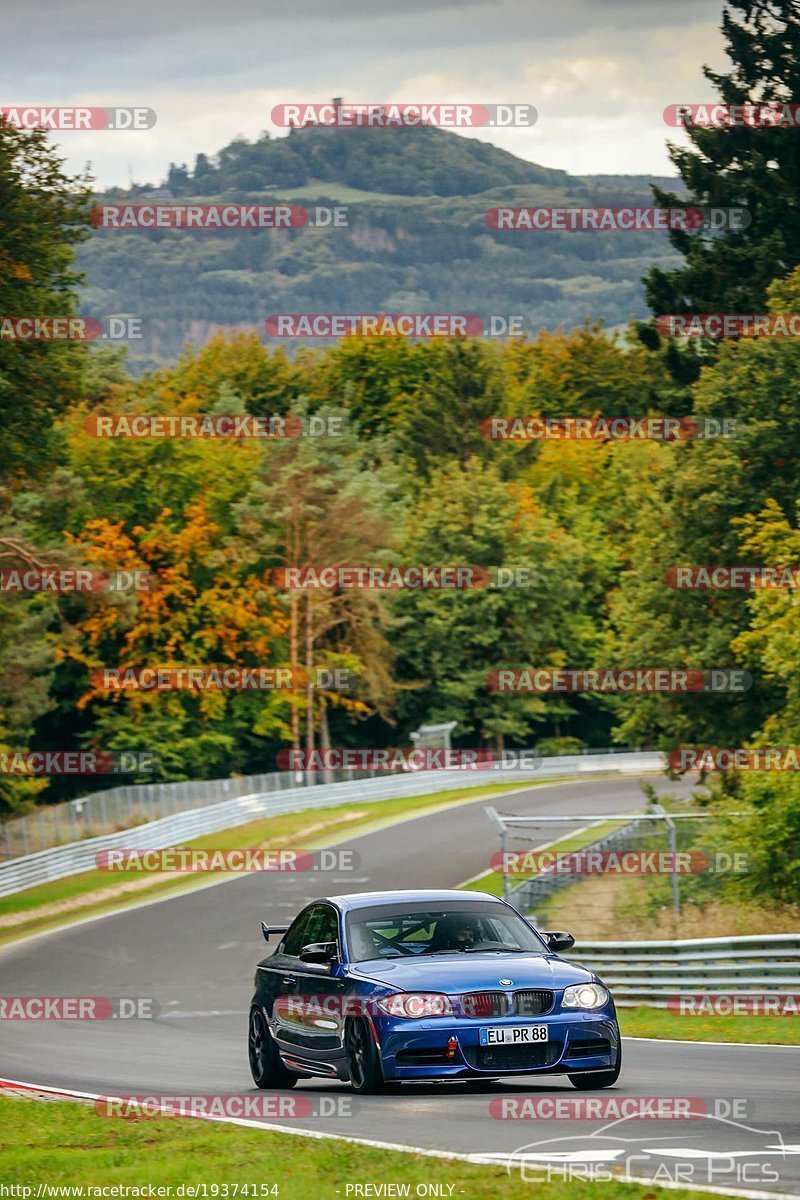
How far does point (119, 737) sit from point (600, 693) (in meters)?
28.8

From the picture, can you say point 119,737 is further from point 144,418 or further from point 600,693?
point 600,693

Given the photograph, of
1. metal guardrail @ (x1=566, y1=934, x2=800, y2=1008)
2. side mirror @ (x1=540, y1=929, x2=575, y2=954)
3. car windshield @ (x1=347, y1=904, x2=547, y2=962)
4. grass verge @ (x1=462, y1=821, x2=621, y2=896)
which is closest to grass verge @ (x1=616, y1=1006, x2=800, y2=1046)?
metal guardrail @ (x1=566, y1=934, x2=800, y2=1008)

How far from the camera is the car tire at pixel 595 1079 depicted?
12.7 meters

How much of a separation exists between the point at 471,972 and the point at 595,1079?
3.61 feet

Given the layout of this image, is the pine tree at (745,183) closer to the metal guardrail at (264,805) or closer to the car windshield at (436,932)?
the metal guardrail at (264,805)

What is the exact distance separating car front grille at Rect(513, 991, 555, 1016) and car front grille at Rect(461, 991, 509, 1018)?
0.07 m

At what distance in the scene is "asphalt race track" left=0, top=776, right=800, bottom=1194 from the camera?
9938mm

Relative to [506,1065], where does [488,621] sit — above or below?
below

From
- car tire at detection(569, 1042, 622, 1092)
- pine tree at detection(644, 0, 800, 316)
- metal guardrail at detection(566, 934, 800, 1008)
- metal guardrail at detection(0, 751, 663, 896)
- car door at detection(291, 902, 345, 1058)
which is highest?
pine tree at detection(644, 0, 800, 316)

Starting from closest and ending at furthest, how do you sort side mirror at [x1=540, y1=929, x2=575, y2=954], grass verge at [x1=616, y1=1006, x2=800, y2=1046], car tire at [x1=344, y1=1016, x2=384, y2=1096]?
car tire at [x1=344, y1=1016, x2=384, y2=1096]
side mirror at [x1=540, y1=929, x2=575, y2=954]
grass verge at [x1=616, y1=1006, x2=800, y2=1046]

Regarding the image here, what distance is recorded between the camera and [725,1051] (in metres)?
17.2

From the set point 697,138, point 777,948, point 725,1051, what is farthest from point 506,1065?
point 697,138

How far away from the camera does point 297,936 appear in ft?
48.5

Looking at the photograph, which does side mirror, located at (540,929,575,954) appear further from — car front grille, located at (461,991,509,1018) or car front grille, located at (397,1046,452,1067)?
car front grille, located at (397,1046,452,1067)
